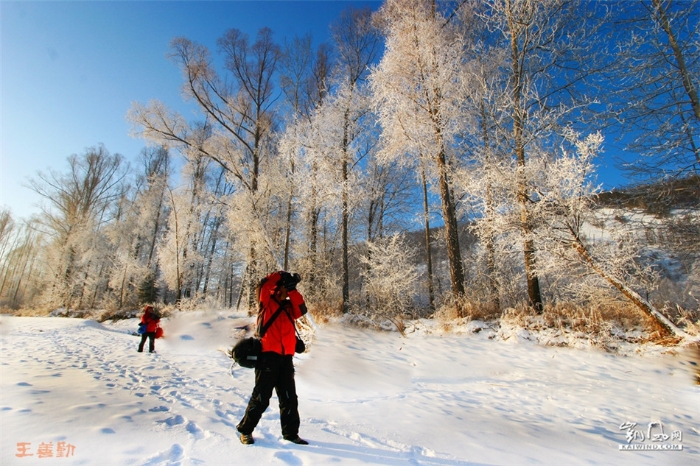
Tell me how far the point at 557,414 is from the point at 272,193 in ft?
44.2

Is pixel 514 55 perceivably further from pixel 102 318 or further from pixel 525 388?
pixel 102 318

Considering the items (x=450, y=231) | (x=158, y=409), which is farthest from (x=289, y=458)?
(x=450, y=231)

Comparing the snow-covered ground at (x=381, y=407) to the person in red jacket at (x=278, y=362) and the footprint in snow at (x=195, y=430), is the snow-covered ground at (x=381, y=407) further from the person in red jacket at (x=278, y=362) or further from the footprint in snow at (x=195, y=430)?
the person in red jacket at (x=278, y=362)

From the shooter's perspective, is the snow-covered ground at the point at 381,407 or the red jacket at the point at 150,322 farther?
the red jacket at the point at 150,322

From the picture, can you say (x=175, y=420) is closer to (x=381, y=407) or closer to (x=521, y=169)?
(x=381, y=407)

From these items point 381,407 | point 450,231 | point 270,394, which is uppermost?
point 450,231

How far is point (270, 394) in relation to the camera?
294 centimetres

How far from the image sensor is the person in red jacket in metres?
2.84

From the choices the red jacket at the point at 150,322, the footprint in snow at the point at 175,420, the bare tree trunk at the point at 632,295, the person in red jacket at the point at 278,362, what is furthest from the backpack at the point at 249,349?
the red jacket at the point at 150,322

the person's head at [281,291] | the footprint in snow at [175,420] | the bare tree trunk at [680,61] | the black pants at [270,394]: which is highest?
the bare tree trunk at [680,61]

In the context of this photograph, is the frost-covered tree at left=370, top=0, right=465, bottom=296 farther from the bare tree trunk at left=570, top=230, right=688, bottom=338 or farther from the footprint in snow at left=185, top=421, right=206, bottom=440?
the footprint in snow at left=185, top=421, right=206, bottom=440

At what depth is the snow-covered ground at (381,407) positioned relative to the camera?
8.45 ft

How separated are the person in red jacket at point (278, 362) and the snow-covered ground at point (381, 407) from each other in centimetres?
17

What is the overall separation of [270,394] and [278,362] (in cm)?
30
